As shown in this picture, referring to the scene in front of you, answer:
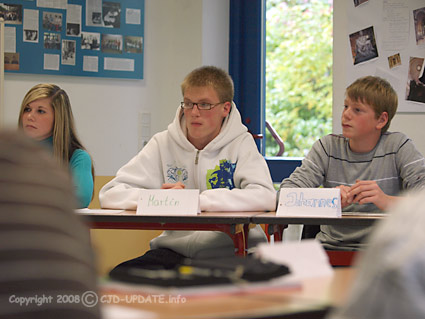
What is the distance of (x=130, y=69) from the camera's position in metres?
4.26

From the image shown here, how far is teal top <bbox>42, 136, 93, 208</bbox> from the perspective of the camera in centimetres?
284

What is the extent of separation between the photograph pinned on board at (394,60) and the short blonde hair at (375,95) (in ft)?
3.41

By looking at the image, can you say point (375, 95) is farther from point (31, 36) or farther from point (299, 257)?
point (31, 36)

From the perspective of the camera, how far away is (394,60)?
3812mm

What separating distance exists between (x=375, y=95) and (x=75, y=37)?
7.25 ft

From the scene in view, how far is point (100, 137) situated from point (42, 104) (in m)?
1.16

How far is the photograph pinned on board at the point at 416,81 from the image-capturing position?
148 inches

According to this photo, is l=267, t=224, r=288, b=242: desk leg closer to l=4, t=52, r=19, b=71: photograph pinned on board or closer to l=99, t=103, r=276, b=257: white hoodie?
l=99, t=103, r=276, b=257: white hoodie

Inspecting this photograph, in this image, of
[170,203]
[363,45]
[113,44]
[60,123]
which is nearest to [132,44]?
[113,44]

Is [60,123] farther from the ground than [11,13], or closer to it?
closer to it

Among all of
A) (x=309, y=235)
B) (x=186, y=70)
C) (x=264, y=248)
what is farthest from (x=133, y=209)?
(x=186, y=70)

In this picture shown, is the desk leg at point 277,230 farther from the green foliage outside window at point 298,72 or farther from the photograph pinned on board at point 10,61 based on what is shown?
the photograph pinned on board at point 10,61

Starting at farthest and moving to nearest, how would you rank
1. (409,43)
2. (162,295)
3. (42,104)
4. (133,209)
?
(409,43) → (42,104) → (133,209) → (162,295)

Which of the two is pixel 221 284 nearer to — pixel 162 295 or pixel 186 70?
pixel 162 295
